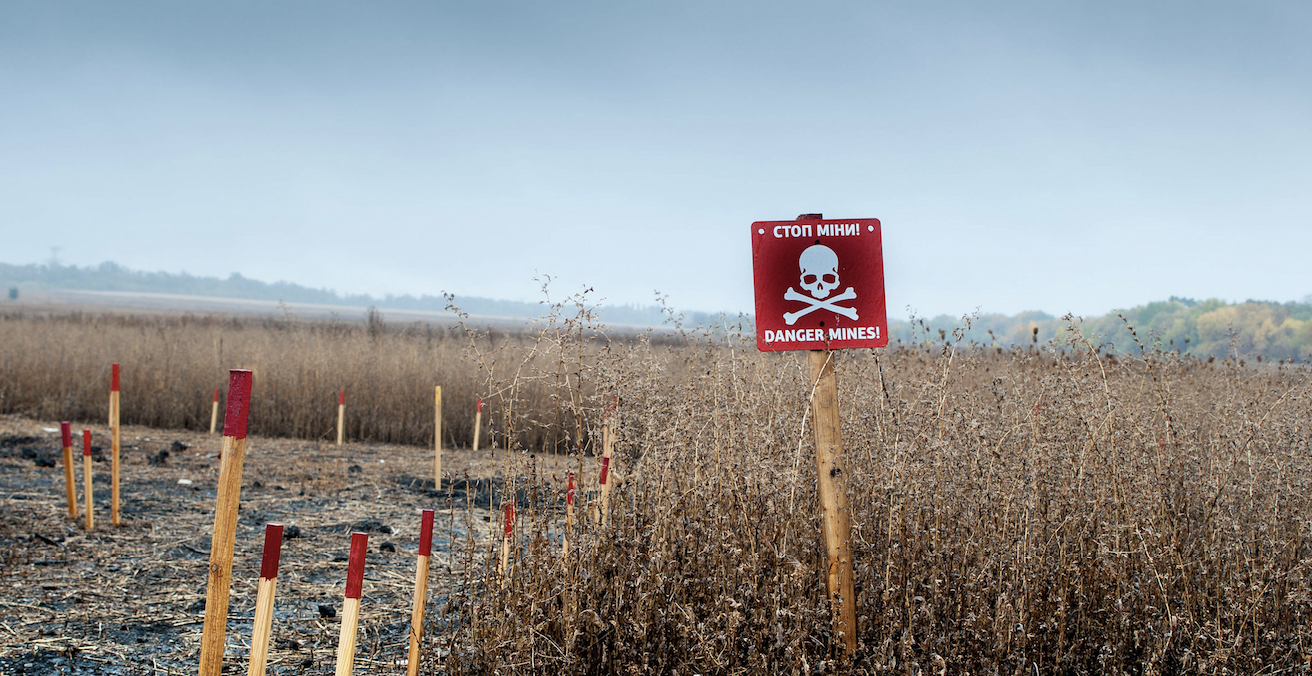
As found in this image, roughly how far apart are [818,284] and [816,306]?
0.09 metres

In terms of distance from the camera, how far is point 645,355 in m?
4.59

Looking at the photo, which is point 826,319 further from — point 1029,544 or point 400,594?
point 400,594

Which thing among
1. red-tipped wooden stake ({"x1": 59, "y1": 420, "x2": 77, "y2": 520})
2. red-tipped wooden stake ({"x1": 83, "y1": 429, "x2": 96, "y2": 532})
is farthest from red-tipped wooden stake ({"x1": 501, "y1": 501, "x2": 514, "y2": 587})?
red-tipped wooden stake ({"x1": 59, "y1": 420, "x2": 77, "y2": 520})

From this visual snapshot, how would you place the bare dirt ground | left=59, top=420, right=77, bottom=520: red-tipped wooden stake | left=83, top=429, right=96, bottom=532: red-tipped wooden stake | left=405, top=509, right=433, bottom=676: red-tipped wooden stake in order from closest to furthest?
left=405, top=509, right=433, bottom=676: red-tipped wooden stake
the bare dirt ground
left=83, top=429, right=96, bottom=532: red-tipped wooden stake
left=59, top=420, right=77, bottom=520: red-tipped wooden stake

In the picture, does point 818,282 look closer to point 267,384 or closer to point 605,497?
point 605,497

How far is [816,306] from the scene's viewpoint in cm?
304

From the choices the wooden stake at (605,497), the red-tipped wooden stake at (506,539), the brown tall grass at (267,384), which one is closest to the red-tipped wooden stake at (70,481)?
the red-tipped wooden stake at (506,539)

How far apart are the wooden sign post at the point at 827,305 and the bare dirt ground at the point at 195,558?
3.87 feet

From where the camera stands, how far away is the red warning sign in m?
3.02

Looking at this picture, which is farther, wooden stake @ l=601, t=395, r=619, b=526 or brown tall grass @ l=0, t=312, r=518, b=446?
brown tall grass @ l=0, t=312, r=518, b=446

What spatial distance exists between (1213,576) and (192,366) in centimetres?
1380

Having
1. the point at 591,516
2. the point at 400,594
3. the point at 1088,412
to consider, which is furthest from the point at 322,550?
the point at 1088,412

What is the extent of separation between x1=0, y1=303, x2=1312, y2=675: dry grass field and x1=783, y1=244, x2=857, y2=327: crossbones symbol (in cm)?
70

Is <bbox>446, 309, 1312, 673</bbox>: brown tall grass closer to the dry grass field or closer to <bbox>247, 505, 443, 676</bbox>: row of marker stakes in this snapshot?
the dry grass field
